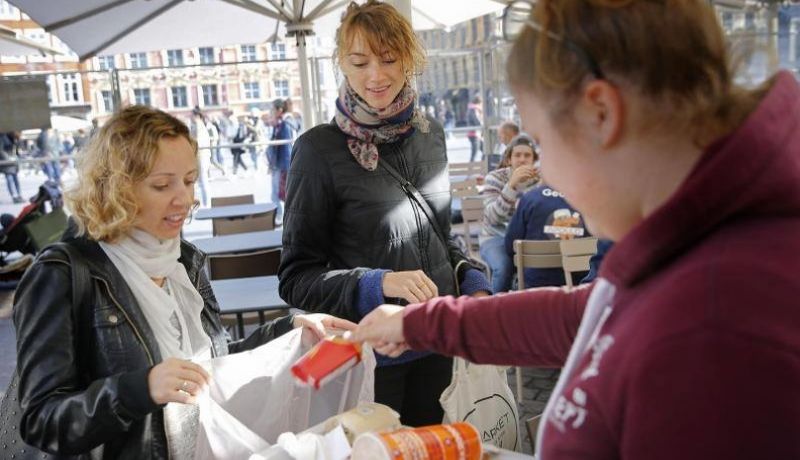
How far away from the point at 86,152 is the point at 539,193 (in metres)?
3.32

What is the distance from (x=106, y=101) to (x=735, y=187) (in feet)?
31.4

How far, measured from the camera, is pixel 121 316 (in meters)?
1.61

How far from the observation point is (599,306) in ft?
2.71

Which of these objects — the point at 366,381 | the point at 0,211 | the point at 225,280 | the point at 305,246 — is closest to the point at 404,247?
the point at 305,246

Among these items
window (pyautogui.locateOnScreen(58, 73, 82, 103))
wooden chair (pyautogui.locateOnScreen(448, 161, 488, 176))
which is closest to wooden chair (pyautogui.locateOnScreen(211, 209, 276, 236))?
window (pyautogui.locateOnScreen(58, 73, 82, 103))

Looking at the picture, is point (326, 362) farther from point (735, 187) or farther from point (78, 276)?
point (735, 187)

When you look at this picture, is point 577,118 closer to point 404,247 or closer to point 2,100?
point 404,247

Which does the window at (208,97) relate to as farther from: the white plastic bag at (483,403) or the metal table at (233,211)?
the white plastic bag at (483,403)

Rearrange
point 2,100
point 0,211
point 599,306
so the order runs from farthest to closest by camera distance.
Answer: point 0,211, point 2,100, point 599,306

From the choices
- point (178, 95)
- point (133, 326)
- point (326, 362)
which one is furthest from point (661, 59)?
point (178, 95)

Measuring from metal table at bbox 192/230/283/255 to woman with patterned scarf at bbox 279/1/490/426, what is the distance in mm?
2975

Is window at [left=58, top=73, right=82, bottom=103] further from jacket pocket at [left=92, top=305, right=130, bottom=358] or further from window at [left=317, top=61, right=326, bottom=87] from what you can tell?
jacket pocket at [left=92, top=305, right=130, bottom=358]

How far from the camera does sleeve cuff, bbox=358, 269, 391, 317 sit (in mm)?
1938

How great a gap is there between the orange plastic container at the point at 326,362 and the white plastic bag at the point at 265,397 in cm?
24
